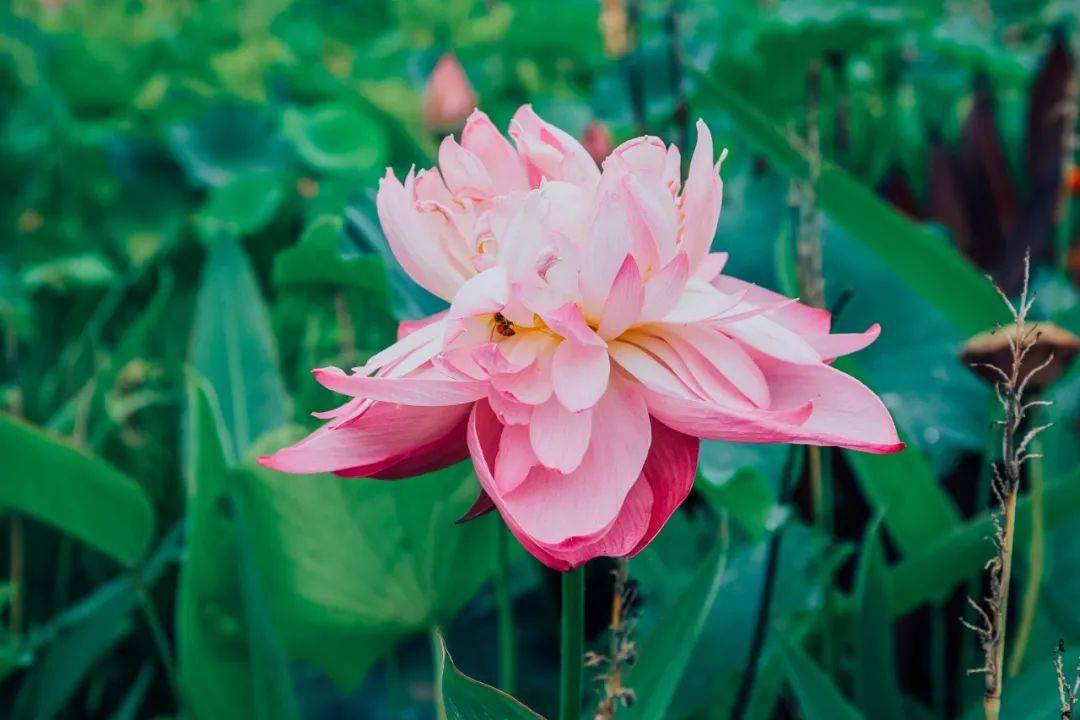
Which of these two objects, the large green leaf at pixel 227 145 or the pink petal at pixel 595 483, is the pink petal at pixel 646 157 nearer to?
the pink petal at pixel 595 483

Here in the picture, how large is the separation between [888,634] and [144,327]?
504 mm

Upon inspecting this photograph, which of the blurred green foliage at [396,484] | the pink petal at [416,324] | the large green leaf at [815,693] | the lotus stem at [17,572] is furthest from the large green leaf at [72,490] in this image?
the large green leaf at [815,693]

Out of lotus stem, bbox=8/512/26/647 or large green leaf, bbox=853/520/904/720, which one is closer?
large green leaf, bbox=853/520/904/720

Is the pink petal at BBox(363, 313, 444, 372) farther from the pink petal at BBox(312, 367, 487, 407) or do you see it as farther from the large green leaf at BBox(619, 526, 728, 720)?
the large green leaf at BBox(619, 526, 728, 720)

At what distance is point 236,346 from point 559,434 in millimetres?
453

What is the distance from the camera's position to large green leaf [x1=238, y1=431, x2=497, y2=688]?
48 centimetres

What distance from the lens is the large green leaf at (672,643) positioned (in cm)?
34

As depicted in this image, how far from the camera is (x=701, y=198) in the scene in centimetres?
28

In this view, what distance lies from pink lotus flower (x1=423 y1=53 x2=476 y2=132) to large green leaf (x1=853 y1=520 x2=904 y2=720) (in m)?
0.56

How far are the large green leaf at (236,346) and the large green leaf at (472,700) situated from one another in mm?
379

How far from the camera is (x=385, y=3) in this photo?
5.87ft

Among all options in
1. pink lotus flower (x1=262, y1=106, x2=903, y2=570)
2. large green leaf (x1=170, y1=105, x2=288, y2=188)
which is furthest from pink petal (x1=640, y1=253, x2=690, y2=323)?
large green leaf (x1=170, y1=105, x2=288, y2=188)

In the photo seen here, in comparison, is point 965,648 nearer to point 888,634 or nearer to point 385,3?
point 888,634

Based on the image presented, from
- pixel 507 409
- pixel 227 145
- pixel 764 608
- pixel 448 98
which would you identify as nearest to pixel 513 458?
pixel 507 409
